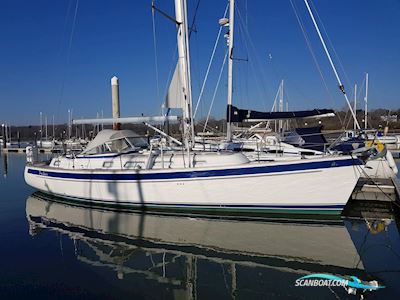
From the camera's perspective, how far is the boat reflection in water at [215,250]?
19.0ft

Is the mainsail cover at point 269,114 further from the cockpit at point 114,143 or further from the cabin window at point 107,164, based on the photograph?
the cabin window at point 107,164

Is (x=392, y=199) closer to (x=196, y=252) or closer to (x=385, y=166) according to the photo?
(x=385, y=166)

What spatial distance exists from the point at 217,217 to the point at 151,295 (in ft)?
16.0

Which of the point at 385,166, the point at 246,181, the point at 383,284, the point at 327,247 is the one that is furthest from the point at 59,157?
the point at 385,166

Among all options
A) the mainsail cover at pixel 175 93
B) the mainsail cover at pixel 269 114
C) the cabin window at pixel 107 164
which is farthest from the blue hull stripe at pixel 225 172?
the mainsail cover at pixel 269 114

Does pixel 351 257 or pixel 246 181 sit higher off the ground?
pixel 246 181

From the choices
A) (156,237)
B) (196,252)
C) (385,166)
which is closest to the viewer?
(196,252)

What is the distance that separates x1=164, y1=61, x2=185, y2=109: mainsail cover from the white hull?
2344 millimetres

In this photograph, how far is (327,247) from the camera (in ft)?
24.6

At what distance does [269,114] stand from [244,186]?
4756mm

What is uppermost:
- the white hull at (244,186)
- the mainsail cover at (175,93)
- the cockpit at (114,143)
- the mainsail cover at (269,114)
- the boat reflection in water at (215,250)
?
the mainsail cover at (175,93)

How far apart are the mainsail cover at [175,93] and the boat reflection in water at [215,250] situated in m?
3.69

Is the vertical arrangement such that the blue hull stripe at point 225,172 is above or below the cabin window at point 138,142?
below

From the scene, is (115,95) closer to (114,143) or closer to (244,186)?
(114,143)
